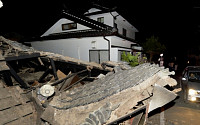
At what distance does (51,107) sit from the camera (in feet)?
7.95

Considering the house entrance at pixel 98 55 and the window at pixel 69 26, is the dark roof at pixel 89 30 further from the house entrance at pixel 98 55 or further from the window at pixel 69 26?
the house entrance at pixel 98 55

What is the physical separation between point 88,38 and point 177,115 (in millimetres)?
10021

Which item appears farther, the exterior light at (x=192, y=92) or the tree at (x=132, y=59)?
the tree at (x=132, y=59)

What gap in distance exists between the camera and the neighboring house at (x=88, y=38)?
1124cm

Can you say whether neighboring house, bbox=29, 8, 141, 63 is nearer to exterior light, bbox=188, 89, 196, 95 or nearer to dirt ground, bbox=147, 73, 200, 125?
Result: dirt ground, bbox=147, 73, 200, 125

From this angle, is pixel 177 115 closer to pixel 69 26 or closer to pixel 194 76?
pixel 194 76

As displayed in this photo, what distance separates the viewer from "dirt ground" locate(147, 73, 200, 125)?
5166 mm

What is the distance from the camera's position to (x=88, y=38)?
39.9 ft

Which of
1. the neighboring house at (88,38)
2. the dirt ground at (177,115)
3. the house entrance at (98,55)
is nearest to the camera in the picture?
the dirt ground at (177,115)

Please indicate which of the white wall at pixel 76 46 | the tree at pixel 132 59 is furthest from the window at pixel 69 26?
the tree at pixel 132 59

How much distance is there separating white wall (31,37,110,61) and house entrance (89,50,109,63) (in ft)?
1.44

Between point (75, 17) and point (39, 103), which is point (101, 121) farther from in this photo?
point (75, 17)

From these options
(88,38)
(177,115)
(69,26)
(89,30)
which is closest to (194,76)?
(177,115)

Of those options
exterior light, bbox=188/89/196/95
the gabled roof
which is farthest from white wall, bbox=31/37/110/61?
exterior light, bbox=188/89/196/95
